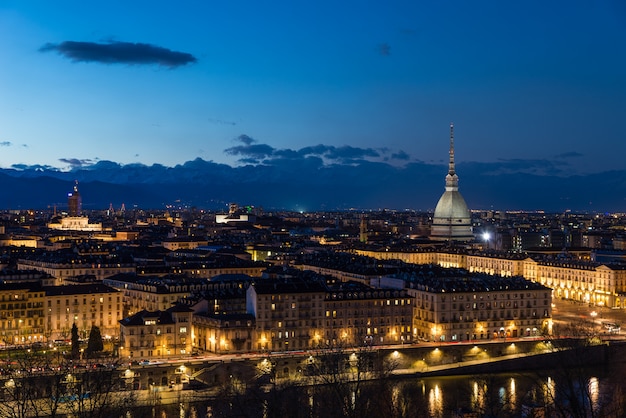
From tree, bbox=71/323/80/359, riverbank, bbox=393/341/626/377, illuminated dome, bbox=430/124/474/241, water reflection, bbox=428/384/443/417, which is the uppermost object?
illuminated dome, bbox=430/124/474/241

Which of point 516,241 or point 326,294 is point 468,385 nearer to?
point 326,294

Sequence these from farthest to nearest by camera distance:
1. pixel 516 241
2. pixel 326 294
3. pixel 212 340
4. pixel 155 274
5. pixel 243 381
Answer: pixel 516 241
pixel 155 274
pixel 326 294
pixel 212 340
pixel 243 381

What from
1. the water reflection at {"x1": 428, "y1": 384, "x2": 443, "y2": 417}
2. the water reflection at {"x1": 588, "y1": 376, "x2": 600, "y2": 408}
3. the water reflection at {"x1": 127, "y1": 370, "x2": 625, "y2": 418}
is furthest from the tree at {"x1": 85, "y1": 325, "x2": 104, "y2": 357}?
the water reflection at {"x1": 588, "y1": 376, "x2": 600, "y2": 408}

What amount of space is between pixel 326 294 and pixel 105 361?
38.7ft

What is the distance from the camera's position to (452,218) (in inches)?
4638

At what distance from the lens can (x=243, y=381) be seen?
1726 inches

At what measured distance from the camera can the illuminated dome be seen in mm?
116500

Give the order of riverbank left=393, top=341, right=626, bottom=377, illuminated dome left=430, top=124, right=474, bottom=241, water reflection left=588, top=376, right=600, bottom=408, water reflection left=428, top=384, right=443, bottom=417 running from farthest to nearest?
1. illuminated dome left=430, top=124, right=474, bottom=241
2. riverbank left=393, top=341, right=626, bottom=377
3. water reflection left=588, top=376, right=600, bottom=408
4. water reflection left=428, top=384, right=443, bottom=417

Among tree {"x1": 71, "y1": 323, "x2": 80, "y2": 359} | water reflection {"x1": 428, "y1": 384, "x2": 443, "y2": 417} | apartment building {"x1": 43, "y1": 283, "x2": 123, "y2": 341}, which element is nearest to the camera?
water reflection {"x1": 428, "y1": 384, "x2": 443, "y2": 417}

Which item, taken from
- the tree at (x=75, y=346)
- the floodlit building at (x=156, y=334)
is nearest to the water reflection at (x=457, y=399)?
the floodlit building at (x=156, y=334)

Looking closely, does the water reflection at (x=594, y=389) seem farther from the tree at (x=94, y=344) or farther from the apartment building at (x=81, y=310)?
the apartment building at (x=81, y=310)

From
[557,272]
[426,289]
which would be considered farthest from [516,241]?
[426,289]

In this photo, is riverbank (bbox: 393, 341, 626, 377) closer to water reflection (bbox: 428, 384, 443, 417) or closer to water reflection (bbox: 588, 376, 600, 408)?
water reflection (bbox: 588, 376, 600, 408)

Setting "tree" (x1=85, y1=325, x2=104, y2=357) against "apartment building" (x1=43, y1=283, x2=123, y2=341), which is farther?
"apartment building" (x1=43, y1=283, x2=123, y2=341)
